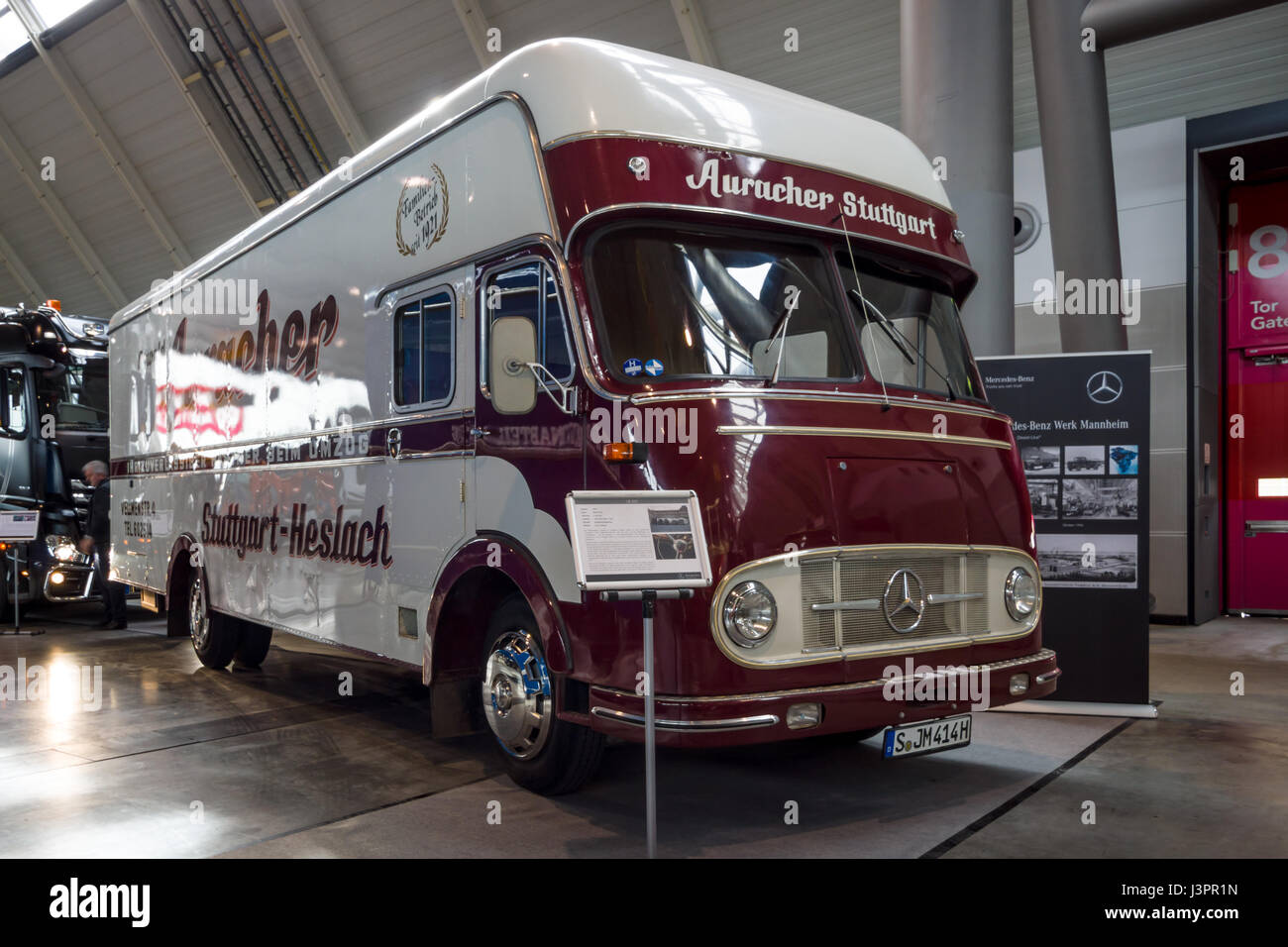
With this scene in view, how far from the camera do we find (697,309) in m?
4.27

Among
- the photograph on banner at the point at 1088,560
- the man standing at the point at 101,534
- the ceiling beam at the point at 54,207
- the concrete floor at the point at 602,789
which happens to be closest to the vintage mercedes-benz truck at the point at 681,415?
the concrete floor at the point at 602,789

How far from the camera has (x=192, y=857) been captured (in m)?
4.11

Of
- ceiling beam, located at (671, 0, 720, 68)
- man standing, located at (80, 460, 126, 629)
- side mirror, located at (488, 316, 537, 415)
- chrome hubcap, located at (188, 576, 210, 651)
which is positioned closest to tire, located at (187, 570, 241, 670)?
chrome hubcap, located at (188, 576, 210, 651)

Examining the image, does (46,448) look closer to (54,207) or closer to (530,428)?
(530,428)

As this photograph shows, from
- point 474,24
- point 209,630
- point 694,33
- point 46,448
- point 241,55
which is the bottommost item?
point 209,630

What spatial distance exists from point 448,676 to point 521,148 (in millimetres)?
2461

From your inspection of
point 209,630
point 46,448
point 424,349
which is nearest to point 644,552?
point 424,349

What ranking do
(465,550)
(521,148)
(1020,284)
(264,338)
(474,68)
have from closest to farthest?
1. (521,148)
2. (465,550)
3. (264,338)
4. (1020,284)
5. (474,68)

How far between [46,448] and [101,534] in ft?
4.13

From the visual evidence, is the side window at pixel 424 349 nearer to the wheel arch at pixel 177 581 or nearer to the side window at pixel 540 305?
the side window at pixel 540 305

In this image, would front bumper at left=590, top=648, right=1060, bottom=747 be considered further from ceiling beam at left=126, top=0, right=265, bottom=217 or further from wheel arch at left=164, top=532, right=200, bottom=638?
ceiling beam at left=126, top=0, right=265, bottom=217

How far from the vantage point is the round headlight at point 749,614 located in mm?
3912
